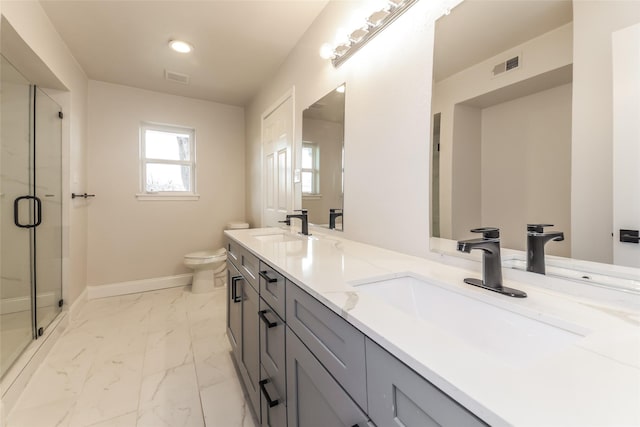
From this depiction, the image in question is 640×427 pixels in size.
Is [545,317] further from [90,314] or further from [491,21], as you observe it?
[90,314]

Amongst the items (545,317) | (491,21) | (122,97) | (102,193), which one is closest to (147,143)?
(122,97)

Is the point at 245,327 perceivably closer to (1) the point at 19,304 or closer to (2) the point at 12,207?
(1) the point at 19,304

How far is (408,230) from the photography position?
122 centimetres

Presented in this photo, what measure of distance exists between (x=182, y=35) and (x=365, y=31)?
5.18 feet

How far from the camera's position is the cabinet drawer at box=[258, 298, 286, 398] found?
0.96m

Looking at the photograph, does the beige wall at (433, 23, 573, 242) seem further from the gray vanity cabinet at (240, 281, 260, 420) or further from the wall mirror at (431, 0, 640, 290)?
the gray vanity cabinet at (240, 281, 260, 420)

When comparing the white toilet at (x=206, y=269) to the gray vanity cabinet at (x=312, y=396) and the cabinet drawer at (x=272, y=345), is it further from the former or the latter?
the gray vanity cabinet at (x=312, y=396)

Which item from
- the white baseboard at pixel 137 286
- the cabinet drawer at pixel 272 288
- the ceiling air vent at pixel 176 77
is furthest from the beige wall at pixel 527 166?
the white baseboard at pixel 137 286

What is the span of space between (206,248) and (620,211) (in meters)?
3.67

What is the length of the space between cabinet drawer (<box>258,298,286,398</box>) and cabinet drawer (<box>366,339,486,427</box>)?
1.60ft

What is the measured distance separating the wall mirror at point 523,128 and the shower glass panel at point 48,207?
→ 2.83 metres

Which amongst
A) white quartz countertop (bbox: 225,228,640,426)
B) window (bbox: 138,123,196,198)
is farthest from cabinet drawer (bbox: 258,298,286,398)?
window (bbox: 138,123,196,198)

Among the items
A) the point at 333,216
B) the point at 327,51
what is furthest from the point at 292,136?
the point at 333,216

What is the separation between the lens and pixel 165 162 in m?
3.34
